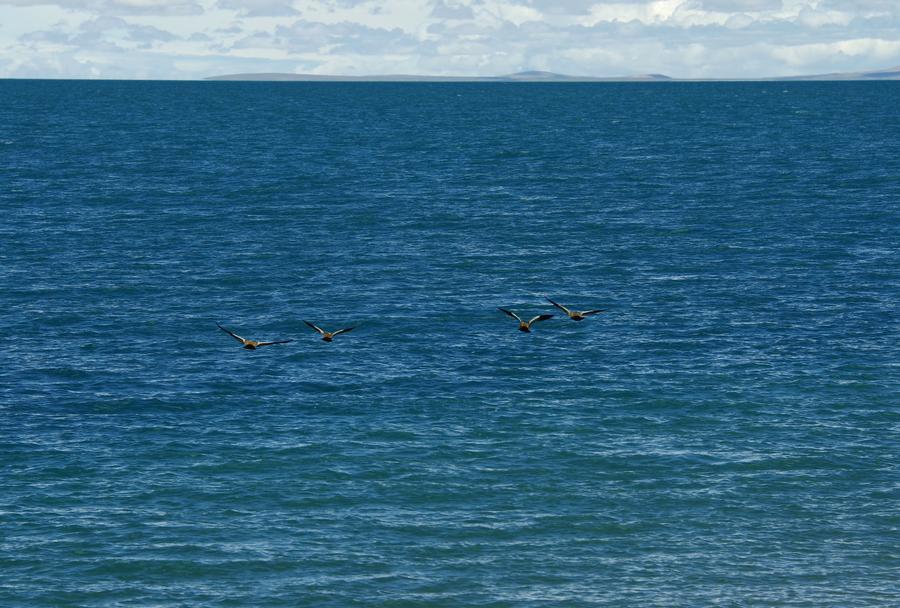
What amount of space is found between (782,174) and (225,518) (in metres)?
126

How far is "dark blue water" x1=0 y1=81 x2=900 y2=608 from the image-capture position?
58500 millimetres

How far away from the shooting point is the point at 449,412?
76250 mm

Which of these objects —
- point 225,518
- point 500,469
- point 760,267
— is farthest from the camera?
point 760,267

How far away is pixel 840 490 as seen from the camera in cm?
6600

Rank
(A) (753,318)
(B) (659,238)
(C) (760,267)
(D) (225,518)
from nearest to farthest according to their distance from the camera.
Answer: (D) (225,518) < (A) (753,318) < (C) (760,267) < (B) (659,238)

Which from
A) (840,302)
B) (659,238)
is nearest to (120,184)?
(659,238)

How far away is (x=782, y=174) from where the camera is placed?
565 feet

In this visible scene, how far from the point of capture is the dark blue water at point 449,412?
192 feet

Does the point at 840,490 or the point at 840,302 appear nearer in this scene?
the point at 840,490

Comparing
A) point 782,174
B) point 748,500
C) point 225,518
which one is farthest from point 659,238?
point 225,518

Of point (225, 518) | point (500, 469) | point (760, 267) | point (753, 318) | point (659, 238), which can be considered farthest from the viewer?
point (659, 238)

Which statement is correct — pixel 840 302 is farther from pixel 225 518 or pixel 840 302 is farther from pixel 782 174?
pixel 782 174

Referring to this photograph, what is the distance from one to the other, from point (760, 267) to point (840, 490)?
161 feet

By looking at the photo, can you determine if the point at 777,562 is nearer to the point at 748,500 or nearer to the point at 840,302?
the point at 748,500
